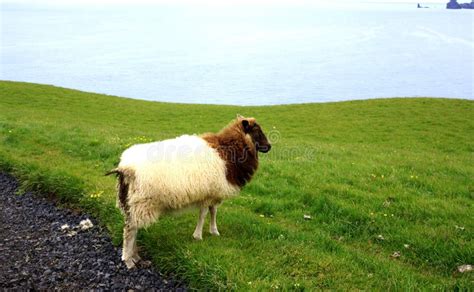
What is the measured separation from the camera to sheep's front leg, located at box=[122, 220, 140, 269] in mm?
7852

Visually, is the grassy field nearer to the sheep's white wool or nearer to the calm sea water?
the sheep's white wool

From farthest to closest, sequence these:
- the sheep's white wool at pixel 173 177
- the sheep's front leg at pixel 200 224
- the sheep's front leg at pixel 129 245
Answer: the sheep's front leg at pixel 200 224
the sheep's front leg at pixel 129 245
the sheep's white wool at pixel 173 177

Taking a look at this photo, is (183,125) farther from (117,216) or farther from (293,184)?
(117,216)

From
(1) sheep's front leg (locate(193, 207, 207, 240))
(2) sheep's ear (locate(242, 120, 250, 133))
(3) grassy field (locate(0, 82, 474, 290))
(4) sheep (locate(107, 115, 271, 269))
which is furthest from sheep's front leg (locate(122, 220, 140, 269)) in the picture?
(2) sheep's ear (locate(242, 120, 250, 133))

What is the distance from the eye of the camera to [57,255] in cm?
852

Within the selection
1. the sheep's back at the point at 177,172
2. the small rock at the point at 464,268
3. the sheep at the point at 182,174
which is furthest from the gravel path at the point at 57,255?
the small rock at the point at 464,268

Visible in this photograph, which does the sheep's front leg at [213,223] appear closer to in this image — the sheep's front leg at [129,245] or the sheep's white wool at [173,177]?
the sheep's white wool at [173,177]

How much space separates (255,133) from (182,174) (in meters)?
2.02

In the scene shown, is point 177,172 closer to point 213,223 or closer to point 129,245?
point 213,223

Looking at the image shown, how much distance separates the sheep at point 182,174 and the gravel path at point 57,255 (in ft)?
1.71

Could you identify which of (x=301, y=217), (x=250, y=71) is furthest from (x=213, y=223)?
(x=250, y=71)

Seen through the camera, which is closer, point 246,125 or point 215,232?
point 215,232

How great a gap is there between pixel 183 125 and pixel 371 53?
15546 cm

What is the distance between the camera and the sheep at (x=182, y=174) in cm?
772
